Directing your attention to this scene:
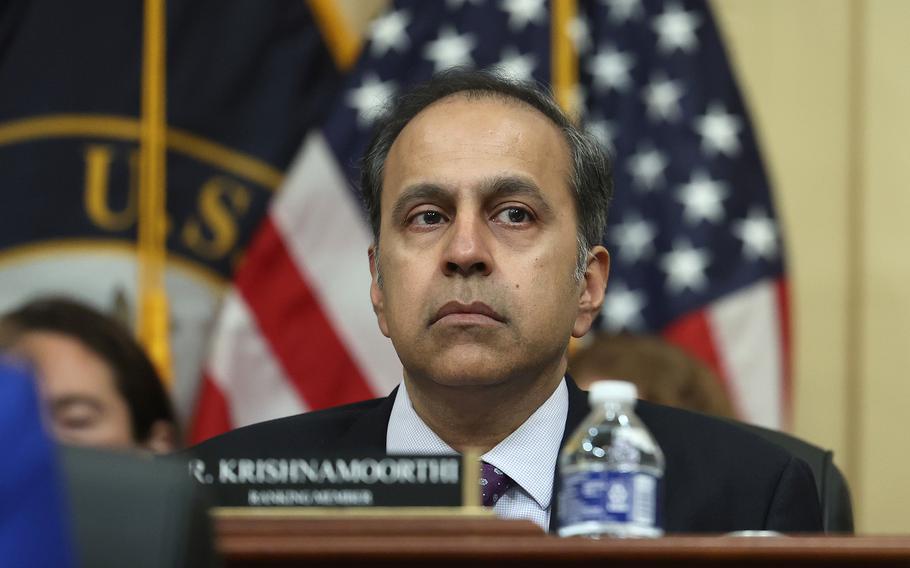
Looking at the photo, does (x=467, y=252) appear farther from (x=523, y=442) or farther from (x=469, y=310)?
(x=523, y=442)

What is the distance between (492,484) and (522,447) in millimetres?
157

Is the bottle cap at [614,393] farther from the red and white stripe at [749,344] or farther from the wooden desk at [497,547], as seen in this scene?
the red and white stripe at [749,344]

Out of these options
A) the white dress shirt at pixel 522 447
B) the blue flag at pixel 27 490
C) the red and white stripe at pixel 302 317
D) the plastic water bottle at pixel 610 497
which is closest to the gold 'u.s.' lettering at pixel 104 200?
the red and white stripe at pixel 302 317

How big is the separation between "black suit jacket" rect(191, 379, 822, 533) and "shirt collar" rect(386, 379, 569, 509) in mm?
23

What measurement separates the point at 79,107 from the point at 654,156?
1742mm

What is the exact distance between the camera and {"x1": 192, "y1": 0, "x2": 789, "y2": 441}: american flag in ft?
17.0

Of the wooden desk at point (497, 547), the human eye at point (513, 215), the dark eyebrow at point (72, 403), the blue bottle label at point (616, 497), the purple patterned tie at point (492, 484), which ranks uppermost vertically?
the human eye at point (513, 215)

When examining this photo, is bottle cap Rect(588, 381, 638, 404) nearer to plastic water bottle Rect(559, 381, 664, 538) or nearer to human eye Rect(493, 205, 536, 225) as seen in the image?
plastic water bottle Rect(559, 381, 664, 538)

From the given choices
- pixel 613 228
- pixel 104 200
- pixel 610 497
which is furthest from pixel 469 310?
pixel 104 200

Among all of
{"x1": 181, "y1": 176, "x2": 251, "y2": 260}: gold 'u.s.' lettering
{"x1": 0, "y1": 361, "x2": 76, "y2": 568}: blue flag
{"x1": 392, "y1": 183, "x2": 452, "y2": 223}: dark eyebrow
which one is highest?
{"x1": 181, "y1": 176, "x2": 251, "y2": 260}: gold 'u.s.' lettering

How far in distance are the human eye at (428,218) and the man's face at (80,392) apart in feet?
2.75

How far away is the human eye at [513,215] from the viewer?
2.94 meters

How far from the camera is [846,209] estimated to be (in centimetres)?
518

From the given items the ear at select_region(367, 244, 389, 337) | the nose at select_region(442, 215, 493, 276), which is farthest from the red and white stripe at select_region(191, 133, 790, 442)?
the nose at select_region(442, 215, 493, 276)
